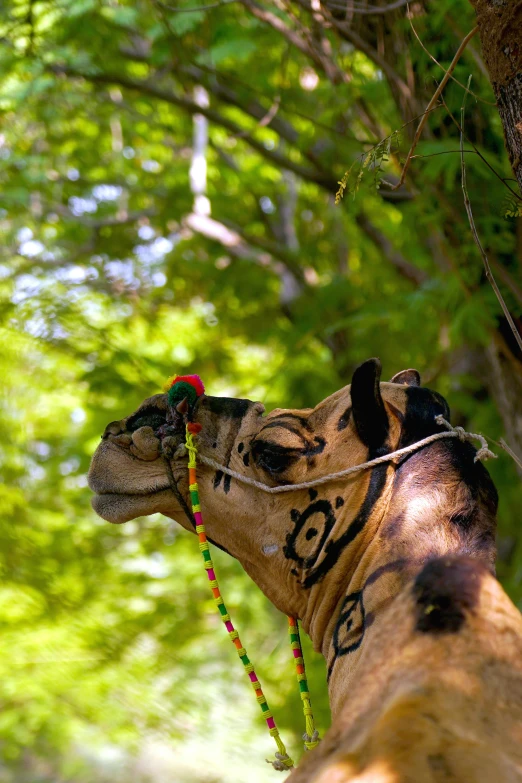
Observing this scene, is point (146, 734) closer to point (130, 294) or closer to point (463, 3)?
point (130, 294)

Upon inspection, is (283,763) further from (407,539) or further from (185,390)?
(185,390)

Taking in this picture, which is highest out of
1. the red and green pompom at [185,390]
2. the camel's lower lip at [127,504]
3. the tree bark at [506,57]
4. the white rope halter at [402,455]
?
the tree bark at [506,57]

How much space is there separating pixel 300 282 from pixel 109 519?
566cm

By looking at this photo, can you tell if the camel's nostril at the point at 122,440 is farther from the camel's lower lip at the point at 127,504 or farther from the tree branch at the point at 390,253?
the tree branch at the point at 390,253

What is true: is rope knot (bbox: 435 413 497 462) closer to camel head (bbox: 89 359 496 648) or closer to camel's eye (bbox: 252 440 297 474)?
camel head (bbox: 89 359 496 648)

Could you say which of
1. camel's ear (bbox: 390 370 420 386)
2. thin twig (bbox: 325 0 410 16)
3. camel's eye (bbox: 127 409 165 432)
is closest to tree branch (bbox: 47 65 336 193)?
thin twig (bbox: 325 0 410 16)

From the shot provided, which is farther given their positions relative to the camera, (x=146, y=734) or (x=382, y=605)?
(x=146, y=734)

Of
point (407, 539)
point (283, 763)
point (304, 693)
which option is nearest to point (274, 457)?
point (407, 539)

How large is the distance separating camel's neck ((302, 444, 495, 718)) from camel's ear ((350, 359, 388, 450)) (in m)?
0.09

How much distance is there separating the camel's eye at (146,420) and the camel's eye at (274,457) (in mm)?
303

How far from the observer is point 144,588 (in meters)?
7.87

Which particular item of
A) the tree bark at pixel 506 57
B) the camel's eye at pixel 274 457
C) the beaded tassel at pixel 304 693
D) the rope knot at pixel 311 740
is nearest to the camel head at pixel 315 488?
the camel's eye at pixel 274 457

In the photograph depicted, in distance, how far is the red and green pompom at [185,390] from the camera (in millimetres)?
2184

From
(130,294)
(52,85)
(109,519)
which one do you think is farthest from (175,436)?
(130,294)
